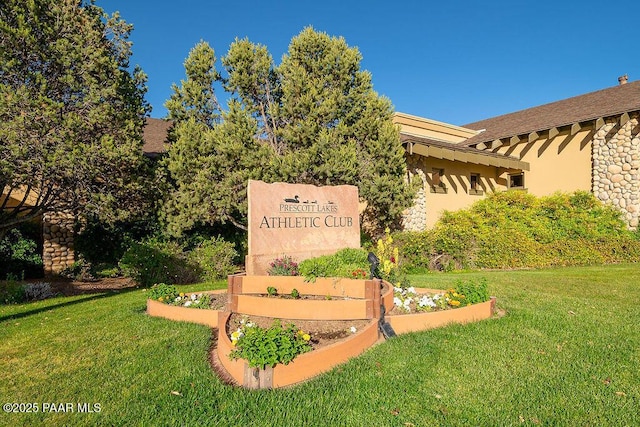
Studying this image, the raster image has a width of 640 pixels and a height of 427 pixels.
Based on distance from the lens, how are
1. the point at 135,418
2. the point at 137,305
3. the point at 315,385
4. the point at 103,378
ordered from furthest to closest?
the point at 137,305
the point at 103,378
the point at 315,385
the point at 135,418

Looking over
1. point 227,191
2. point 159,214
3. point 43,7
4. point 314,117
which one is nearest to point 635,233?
point 314,117

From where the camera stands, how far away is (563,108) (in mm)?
20312

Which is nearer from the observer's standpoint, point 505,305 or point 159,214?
point 505,305

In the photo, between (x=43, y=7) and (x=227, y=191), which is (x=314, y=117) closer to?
(x=227, y=191)

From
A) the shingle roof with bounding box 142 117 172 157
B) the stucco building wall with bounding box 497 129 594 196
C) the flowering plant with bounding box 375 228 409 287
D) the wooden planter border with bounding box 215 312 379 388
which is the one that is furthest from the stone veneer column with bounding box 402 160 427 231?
the wooden planter border with bounding box 215 312 379 388

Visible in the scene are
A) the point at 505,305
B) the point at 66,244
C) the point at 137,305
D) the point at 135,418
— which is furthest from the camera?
the point at 66,244

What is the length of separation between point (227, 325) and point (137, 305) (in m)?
3.34

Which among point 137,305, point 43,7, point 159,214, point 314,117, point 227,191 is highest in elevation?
point 43,7

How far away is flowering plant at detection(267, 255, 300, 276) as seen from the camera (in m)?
6.84

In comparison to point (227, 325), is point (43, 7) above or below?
above

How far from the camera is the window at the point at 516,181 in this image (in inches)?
763

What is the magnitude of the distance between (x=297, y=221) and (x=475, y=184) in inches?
549

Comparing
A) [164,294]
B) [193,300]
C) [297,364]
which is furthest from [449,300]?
[164,294]

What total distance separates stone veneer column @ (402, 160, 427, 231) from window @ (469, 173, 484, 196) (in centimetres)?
392
